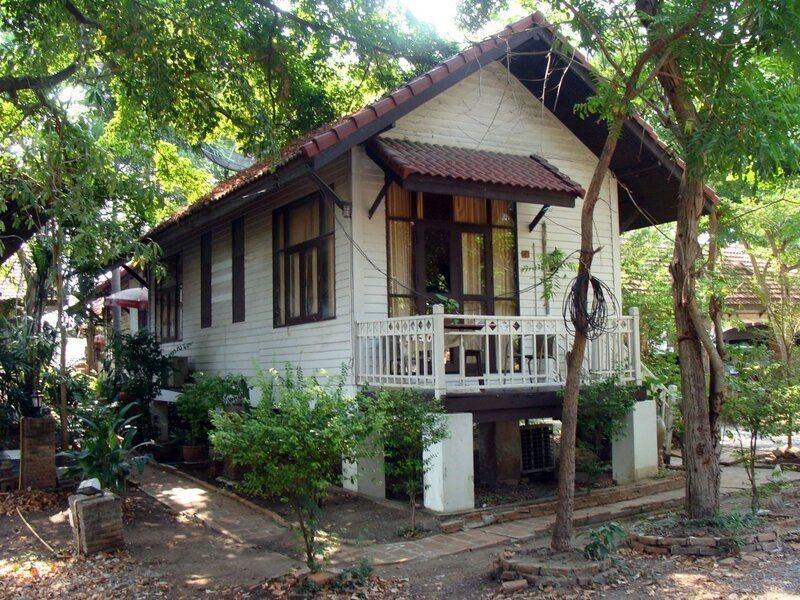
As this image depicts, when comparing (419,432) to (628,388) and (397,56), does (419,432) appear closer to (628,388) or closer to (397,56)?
(628,388)

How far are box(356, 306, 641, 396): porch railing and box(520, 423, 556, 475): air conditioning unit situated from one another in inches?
49.7

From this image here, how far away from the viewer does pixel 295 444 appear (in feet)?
19.4

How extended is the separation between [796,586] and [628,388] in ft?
14.6

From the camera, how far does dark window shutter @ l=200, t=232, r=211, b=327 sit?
15.1m

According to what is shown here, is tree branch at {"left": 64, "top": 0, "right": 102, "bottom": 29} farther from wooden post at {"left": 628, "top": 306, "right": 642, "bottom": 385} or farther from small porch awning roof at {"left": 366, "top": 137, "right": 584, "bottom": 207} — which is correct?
wooden post at {"left": 628, "top": 306, "right": 642, "bottom": 385}

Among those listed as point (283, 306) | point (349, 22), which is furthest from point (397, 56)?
point (283, 306)

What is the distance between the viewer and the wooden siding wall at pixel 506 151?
1055 cm

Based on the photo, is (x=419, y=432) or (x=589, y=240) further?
(x=419, y=432)

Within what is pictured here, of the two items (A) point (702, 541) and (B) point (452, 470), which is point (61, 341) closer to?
(B) point (452, 470)

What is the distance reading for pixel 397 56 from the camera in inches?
569

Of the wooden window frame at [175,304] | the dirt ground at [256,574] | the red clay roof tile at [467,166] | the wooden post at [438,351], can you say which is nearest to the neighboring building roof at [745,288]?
the red clay roof tile at [467,166]

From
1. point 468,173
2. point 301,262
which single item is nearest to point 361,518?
point 301,262

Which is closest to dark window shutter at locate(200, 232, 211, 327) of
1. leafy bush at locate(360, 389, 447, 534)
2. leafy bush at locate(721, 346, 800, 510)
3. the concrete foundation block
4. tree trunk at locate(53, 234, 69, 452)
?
tree trunk at locate(53, 234, 69, 452)

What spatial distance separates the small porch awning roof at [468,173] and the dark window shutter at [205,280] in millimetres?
5903
